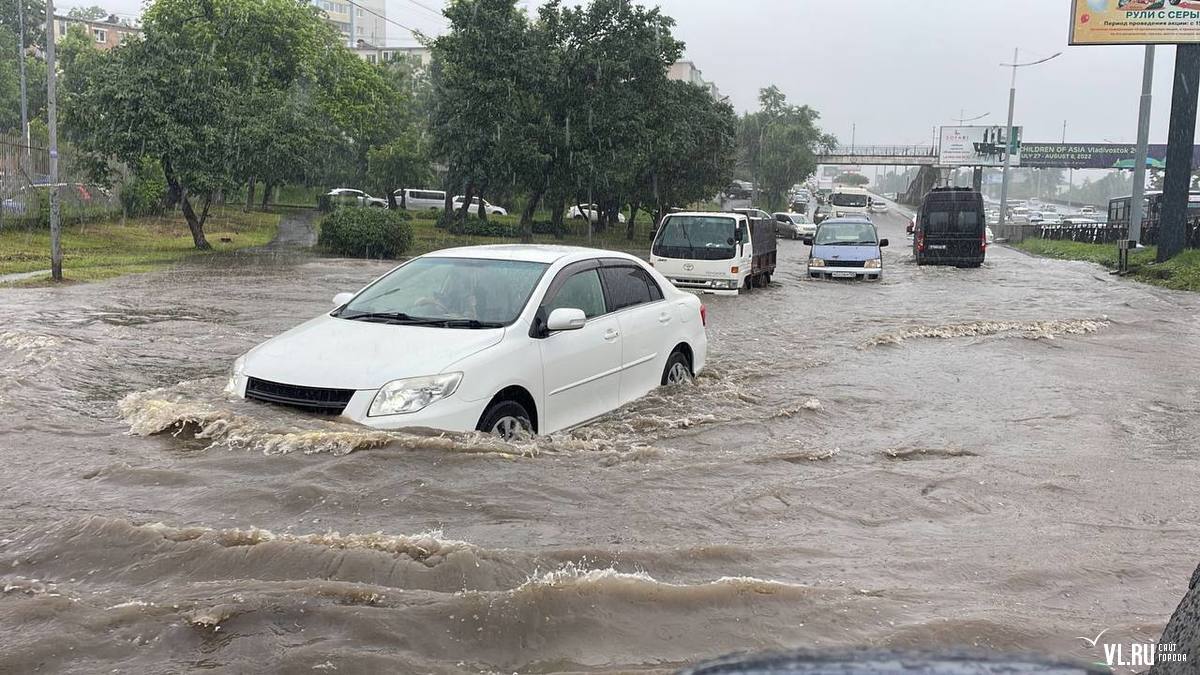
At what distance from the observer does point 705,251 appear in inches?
785

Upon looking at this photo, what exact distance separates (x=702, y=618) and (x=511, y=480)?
6.32ft

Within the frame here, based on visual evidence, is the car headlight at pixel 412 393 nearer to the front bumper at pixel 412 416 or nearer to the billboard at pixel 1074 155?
the front bumper at pixel 412 416

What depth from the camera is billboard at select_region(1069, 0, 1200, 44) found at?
27578 mm

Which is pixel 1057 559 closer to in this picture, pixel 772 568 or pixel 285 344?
pixel 772 568

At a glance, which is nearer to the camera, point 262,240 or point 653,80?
point 262,240

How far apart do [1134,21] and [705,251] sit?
16.7 metres

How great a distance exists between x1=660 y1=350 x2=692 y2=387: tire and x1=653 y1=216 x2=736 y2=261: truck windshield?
11.2 m

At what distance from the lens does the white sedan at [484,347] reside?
19.4ft

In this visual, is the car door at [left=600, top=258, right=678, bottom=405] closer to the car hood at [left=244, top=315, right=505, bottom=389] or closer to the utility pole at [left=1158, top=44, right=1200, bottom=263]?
the car hood at [left=244, top=315, right=505, bottom=389]

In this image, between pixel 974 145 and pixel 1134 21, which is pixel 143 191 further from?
pixel 974 145

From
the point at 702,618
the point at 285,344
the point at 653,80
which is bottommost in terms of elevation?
the point at 702,618

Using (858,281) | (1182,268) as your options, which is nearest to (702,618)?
(858,281)

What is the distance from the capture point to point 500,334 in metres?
6.42

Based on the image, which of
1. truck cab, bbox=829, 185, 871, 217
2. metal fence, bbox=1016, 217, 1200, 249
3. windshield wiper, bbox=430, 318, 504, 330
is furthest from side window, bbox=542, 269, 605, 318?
truck cab, bbox=829, 185, 871, 217
